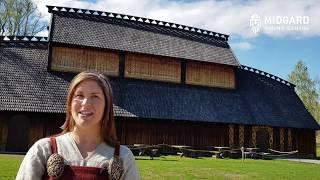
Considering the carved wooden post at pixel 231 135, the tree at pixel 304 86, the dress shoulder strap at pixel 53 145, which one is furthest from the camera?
the tree at pixel 304 86

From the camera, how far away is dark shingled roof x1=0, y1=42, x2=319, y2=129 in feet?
85.5

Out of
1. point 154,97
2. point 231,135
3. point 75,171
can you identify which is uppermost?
point 154,97

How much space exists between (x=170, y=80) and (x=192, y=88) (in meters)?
1.99

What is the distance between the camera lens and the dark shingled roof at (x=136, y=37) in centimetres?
2914

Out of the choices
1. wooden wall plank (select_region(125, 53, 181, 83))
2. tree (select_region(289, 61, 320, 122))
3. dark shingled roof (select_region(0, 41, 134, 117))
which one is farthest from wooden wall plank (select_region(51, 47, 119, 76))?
tree (select_region(289, 61, 320, 122))

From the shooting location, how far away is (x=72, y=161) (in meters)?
2.66

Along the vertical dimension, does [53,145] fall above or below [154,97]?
below

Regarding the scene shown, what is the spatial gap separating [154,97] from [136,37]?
218 inches

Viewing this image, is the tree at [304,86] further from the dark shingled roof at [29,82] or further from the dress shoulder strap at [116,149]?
the dress shoulder strap at [116,149]

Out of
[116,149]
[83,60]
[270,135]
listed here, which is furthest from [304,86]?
[116,149]

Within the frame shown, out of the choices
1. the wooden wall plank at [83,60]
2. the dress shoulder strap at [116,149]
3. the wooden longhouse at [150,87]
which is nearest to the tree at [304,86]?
the wooden longhouse at [150,87]

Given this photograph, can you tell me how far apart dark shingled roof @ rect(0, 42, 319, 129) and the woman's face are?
23219 millimetres

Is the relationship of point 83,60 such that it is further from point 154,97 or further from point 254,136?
point 254,136

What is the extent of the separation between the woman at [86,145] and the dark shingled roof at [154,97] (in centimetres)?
2321
